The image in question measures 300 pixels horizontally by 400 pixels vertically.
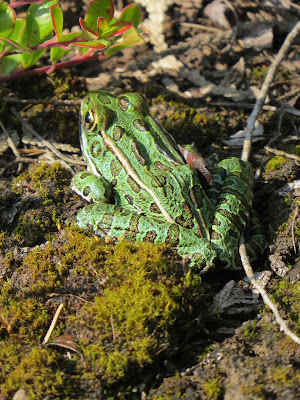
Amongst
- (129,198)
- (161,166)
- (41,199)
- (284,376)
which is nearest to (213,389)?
(284,376)

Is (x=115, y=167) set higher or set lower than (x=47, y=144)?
higher

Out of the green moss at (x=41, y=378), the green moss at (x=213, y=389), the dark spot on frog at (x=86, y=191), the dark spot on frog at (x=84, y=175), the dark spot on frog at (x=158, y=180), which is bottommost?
the green moss at (x=41, y=378)

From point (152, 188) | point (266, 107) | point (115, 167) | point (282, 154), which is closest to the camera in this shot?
point (152, 188)

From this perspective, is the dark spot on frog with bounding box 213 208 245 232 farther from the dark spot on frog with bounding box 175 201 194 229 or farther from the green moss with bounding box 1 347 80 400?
the green moss with bounding box 1 347 80 400

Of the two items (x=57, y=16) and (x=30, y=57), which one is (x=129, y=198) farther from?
(x=30, y=57)

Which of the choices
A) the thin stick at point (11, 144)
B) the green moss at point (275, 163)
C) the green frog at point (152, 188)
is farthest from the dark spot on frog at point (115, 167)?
the green moss at point (275, 163)

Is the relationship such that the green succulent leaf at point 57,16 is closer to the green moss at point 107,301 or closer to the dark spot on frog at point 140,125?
the dark spot on frog at point 140,125

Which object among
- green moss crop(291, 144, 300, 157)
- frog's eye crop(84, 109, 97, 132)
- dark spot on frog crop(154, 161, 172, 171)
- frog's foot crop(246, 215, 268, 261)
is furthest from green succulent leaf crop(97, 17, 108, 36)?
green moss crop(291, 144, 300, 157)
